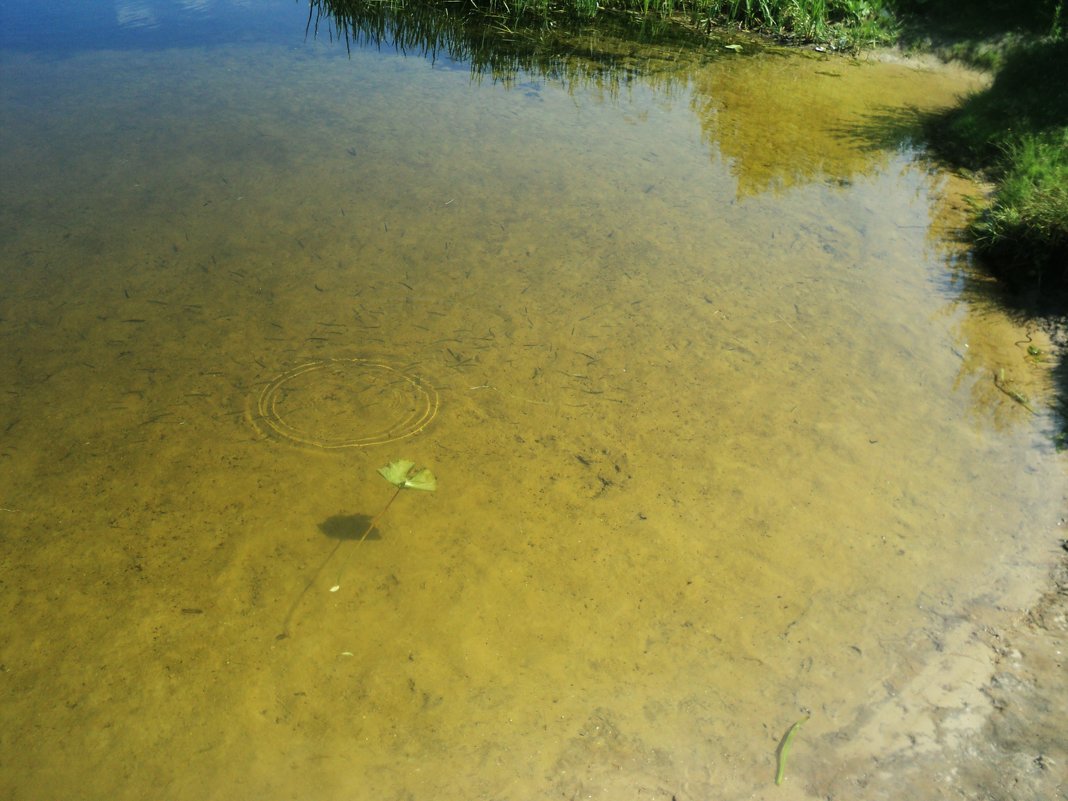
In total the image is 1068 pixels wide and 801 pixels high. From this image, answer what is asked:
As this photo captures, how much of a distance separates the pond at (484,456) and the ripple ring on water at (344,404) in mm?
16

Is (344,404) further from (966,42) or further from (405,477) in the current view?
(966,42)

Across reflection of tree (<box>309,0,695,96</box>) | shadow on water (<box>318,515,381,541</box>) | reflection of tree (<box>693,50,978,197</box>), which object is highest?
reflection of tree (<box>309,0,695,96</box>)

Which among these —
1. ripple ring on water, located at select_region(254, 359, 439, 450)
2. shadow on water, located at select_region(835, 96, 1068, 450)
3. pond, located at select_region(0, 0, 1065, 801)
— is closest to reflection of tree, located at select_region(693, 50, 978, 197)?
pond, located at select_region(0, 0, 1065, 801)

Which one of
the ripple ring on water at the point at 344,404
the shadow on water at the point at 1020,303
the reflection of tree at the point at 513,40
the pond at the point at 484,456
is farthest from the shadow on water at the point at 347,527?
the reflection of tree at the point at 513,40

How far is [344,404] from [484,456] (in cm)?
55

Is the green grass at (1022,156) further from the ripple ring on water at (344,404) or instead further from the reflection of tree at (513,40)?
the ripple ring on water at (344,404)

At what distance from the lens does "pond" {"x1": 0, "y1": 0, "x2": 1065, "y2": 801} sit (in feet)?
6.89

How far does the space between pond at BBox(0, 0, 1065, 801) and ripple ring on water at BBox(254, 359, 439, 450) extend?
0.02 m

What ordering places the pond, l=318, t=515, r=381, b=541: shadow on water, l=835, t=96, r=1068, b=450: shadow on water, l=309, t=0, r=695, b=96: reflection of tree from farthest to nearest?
l=309, t=0, r=695, b=96: reflection of tree
l=835, t=96, r=1068, b=450: shadow on water
l=318, t=515, r=381, b=541: shadow on water
the pond

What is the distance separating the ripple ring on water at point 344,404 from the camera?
291 cm

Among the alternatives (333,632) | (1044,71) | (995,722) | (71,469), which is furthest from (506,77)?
(995,722)

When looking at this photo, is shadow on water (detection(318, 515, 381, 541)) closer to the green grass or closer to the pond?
the pond

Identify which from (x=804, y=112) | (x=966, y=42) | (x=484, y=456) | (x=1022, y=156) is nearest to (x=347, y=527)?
(x=484, y=456)

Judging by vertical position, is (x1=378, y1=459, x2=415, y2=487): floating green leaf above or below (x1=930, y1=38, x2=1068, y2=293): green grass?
below
